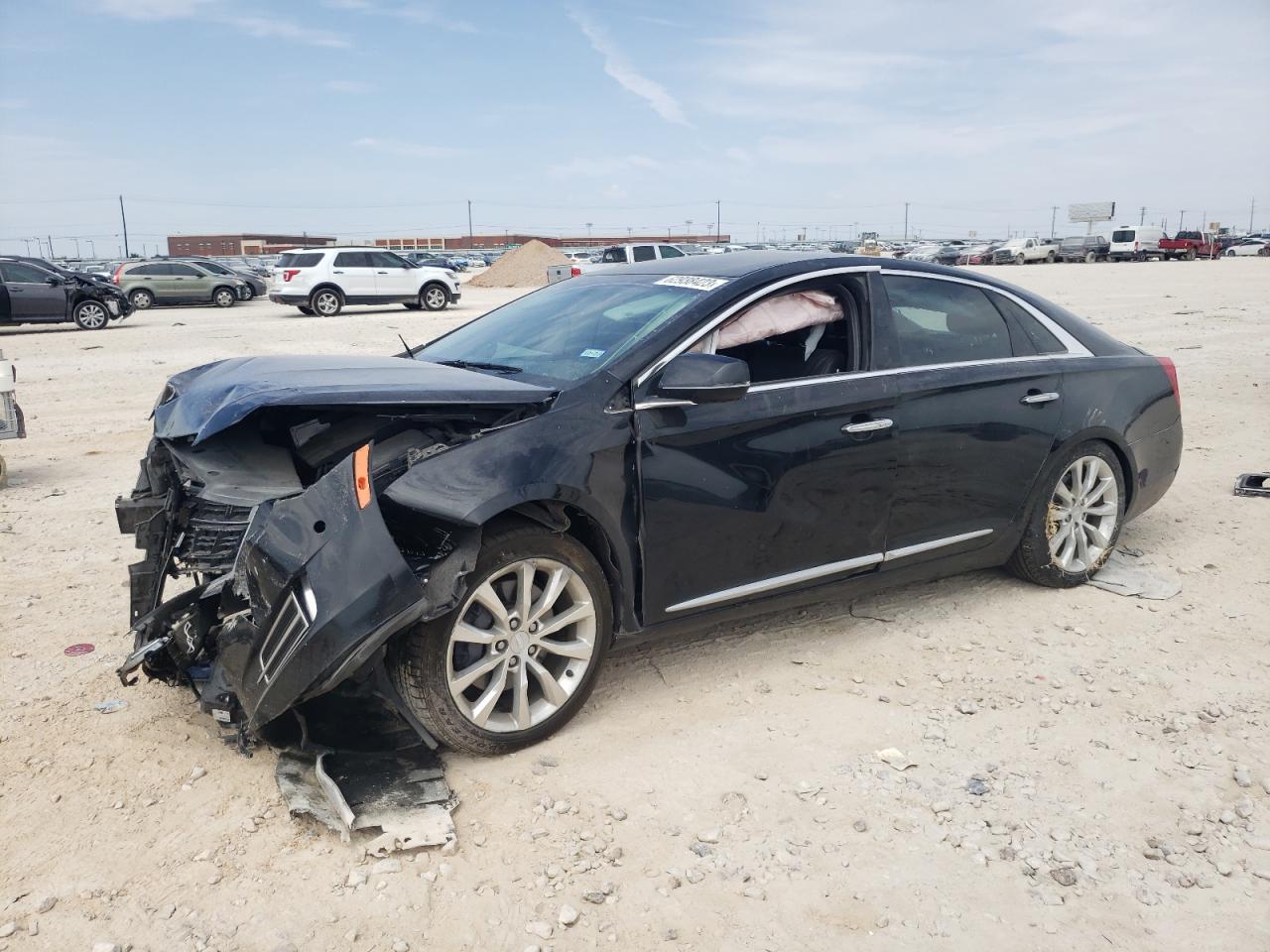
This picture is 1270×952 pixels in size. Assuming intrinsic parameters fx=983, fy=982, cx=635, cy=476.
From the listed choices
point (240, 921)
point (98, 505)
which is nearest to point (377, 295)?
point (98, 505)

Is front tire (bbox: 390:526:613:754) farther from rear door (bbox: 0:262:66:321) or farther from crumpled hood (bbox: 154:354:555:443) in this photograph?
rear door (bbox: 0:262:66:321)

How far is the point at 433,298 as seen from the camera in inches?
982

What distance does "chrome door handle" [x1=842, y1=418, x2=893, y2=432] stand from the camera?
159 inches

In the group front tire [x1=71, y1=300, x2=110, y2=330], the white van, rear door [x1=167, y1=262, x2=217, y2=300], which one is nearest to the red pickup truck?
the white van

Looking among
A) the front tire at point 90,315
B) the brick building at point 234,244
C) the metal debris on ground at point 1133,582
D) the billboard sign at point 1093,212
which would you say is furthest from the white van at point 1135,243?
the brick building at point 234,244

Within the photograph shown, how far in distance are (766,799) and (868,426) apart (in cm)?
162

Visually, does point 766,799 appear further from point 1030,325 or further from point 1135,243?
point 1135,243

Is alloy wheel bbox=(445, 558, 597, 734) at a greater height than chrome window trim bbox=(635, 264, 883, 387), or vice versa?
chrome window trim bbox=(635, 264, 883, 387)

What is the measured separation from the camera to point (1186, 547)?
222 inches

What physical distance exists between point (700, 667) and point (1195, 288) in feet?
91.6

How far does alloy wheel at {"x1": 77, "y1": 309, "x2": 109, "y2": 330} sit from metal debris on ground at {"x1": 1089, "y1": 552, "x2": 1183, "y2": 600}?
21.0m

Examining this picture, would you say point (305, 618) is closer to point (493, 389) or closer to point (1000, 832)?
point (493, 389)

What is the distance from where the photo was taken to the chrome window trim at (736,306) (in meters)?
3.64

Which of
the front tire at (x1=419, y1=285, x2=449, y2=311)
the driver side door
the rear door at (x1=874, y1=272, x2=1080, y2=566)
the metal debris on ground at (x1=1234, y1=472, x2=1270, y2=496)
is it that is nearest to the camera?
the driver side door
